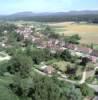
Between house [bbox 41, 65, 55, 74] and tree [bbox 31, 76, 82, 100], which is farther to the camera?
house [bbox 41, 65, 55, 74]

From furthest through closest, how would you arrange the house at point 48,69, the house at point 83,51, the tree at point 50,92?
1. the house at point 83,51
2. the house at point 48,69
3. the tree at point 50,92

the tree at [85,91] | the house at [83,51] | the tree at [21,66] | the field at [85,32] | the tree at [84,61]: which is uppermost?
the tree at [21,66]

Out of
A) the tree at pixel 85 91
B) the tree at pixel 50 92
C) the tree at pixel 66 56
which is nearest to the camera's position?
the tree at pixel 50 92

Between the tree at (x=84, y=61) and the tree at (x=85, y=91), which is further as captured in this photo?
the tree at (x=84, y=61)

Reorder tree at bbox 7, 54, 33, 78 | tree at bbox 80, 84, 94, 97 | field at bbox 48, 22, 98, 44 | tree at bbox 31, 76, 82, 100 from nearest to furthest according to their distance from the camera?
tree at bbox 31, 76, 82, 100
tree at bbox 80, 84, 94, 97
tree at bbox 7, 54, 33, 78
field at bbox 48, 22, 98, 44

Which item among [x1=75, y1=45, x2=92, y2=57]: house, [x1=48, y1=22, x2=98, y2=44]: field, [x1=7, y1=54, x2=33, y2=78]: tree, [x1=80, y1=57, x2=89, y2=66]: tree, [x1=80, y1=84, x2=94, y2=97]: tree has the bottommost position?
[x1=48, y1=22, x2=98, y2=44]: field

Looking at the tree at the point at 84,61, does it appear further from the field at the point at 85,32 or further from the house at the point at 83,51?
the field at the point at 85,32

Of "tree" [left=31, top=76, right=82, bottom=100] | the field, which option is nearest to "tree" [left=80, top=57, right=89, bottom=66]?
"tree" [left=31, top=76, right=82, bottom=100]

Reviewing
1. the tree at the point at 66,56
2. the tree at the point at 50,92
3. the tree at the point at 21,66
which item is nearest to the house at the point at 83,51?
A: the tree at the point at 66,56

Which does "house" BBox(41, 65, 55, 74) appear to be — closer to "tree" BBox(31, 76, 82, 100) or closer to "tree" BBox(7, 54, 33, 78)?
"tree" BBox(7, 54, 33, 78)

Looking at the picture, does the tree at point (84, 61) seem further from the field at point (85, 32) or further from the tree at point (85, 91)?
the field at point (85, 32)

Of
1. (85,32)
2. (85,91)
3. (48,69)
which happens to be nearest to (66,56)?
(48,69)

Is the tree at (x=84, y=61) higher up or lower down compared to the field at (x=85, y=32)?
higher up
